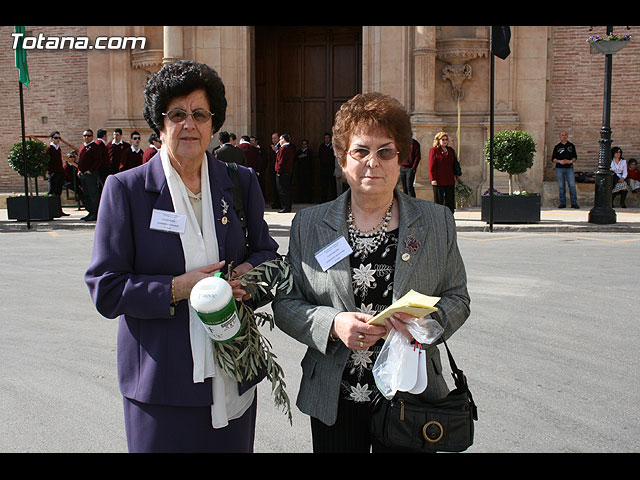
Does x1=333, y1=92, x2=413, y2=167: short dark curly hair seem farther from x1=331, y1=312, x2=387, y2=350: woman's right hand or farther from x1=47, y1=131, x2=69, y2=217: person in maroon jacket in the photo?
x1=47, y1=131, x2=69, y2=217: person in maroon jacket

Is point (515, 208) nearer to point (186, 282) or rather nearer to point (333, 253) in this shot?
point (333, 253)

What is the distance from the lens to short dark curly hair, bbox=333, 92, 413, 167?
2.87 meters

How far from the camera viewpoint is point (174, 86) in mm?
2814

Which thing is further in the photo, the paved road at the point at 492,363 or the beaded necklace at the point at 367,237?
the paved road at the point at 492,363

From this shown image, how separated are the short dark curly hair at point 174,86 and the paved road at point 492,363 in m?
2.27

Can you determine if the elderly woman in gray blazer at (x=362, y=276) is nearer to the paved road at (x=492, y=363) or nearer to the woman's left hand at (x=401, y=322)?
the woman's left hand at (x=401, y=322)

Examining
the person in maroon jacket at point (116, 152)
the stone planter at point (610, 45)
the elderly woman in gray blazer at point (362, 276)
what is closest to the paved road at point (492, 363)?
the elderly woman in gray blazer at point (362, 276)

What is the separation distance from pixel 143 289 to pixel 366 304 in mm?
879

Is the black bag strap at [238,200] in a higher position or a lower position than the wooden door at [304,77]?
lower

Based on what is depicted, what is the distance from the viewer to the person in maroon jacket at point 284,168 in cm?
1939

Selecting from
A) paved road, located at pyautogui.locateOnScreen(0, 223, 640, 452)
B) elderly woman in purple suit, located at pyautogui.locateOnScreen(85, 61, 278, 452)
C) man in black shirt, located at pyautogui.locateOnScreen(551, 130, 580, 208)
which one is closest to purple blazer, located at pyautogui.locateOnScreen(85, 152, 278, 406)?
elderly woman in purple suit, located at pyautogui.locateOnScreen(85, 61, 278, 452)

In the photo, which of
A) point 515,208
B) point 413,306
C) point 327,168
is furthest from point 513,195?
point 413,306

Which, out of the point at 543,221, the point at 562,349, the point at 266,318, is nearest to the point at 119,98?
the point at 543,221
